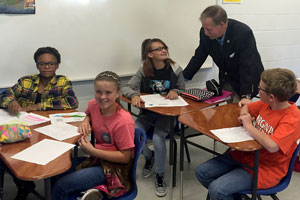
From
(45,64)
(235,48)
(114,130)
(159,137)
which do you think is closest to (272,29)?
(235,48)

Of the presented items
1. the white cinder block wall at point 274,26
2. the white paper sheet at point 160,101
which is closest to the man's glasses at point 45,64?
the white paper sheet at point 160,101

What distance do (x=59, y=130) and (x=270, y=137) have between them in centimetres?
123

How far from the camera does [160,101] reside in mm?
2473

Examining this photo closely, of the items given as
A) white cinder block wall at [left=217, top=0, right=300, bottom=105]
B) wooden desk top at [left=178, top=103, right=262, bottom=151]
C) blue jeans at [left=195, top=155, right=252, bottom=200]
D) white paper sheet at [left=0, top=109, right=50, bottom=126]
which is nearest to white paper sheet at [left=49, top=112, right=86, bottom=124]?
white paper sheet at [left=0, top=109, right=50, bottom=126]

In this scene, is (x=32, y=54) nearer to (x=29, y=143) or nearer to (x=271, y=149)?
(x=29, y=143)

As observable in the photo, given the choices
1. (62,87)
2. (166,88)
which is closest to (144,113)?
(166,88)

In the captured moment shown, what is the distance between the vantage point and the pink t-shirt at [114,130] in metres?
1.69

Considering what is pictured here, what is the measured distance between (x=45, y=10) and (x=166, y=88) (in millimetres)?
1265

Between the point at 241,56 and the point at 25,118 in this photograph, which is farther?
the point at 241,56

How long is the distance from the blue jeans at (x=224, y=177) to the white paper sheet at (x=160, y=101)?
0.59m

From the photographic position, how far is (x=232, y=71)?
111 inches

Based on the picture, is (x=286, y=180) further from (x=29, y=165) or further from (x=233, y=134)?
(x=29, y=165)

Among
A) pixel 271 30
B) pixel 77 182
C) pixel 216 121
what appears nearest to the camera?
pixel 77 182

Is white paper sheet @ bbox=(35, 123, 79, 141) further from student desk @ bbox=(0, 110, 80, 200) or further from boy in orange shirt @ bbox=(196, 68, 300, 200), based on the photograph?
boy in orange shirt @ bbox=(196, 68, 300, 200)
